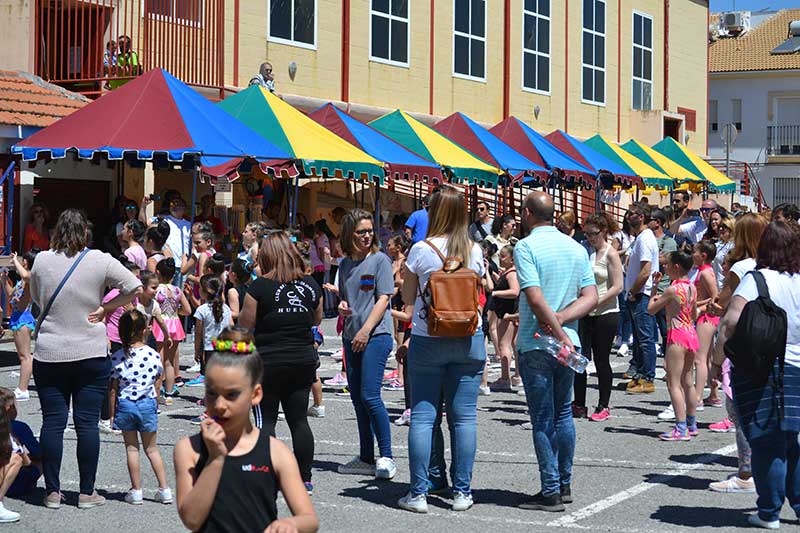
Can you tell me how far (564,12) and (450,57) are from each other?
5.70 metres

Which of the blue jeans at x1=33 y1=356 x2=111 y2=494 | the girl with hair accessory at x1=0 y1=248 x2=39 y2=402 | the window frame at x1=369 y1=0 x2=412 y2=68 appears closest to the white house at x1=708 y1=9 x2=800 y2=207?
the window frame at x1=369 y1=0 x2=412 y2=68

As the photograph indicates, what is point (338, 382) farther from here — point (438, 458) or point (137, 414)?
point (137, 414)

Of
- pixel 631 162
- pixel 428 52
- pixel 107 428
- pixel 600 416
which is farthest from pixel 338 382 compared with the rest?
pixel 428 52

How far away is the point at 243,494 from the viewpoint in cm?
397

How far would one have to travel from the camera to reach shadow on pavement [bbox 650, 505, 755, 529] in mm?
7176

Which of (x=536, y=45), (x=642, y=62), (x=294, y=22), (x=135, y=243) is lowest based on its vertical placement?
(x=135, y=243)

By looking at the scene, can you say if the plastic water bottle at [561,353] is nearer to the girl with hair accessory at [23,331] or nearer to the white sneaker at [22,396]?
the girl with hair accessory at [23,331]

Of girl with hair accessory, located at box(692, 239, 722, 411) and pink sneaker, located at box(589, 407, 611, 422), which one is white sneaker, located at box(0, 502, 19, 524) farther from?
girl with hair accessory, located at box(692, 239, 722, 411)

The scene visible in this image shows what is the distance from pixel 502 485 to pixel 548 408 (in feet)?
3.56

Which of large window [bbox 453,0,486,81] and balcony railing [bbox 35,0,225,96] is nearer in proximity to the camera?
balcony railing [bbox 35,0,225,96]

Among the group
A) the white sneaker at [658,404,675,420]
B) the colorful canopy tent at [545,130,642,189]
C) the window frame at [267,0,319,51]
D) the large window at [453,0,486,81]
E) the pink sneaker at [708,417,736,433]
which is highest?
the large window at [453,0,486,81]

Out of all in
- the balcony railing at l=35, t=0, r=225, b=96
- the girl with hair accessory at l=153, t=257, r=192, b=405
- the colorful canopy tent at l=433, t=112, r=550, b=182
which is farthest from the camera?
the colorful canopy tent at l=433, t=112, r=550, b=182

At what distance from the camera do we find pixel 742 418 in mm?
6879

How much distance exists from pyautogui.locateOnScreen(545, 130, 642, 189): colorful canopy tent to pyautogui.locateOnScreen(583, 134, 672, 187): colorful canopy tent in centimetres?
46
